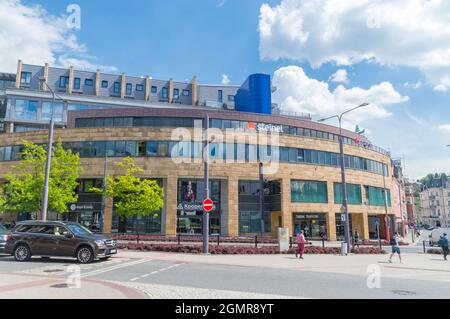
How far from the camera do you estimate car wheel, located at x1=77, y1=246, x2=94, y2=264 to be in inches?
589

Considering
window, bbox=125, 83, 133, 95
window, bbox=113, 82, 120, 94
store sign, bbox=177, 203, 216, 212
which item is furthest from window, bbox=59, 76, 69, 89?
store sign, bbox=177, 203, 216, 212

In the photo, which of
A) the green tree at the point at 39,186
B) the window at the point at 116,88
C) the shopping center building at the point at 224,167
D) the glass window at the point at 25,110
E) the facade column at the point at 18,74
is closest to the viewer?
the green tree at the point at 39,186

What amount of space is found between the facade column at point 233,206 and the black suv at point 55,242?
22.3m

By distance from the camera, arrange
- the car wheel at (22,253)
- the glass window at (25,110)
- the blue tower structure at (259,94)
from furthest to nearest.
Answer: the blue tower structure at (259,94) → the glass window at (25,110) → the car wheel at (22,253)

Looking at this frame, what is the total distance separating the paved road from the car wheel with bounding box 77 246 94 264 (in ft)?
1.40

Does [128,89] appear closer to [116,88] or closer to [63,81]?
[116,88]

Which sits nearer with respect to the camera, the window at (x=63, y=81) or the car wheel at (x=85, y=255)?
the car wheel at (x=85, y=255)

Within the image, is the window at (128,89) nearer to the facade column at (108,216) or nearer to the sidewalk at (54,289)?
the facade column at (108,216)

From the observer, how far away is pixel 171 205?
36.7 m

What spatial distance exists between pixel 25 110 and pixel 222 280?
52410 millimetres

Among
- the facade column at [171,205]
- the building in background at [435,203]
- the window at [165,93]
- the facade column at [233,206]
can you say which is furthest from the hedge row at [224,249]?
the building in background at [435,203]

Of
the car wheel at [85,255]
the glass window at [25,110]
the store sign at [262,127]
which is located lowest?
the car wheel at [85,255]

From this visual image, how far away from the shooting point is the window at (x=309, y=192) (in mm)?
39938

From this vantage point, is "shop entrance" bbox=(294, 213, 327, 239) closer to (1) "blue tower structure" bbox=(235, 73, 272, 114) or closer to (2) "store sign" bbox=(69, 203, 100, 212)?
(1) "blue tower structure" bbox=(235, 73, 272, 114)
